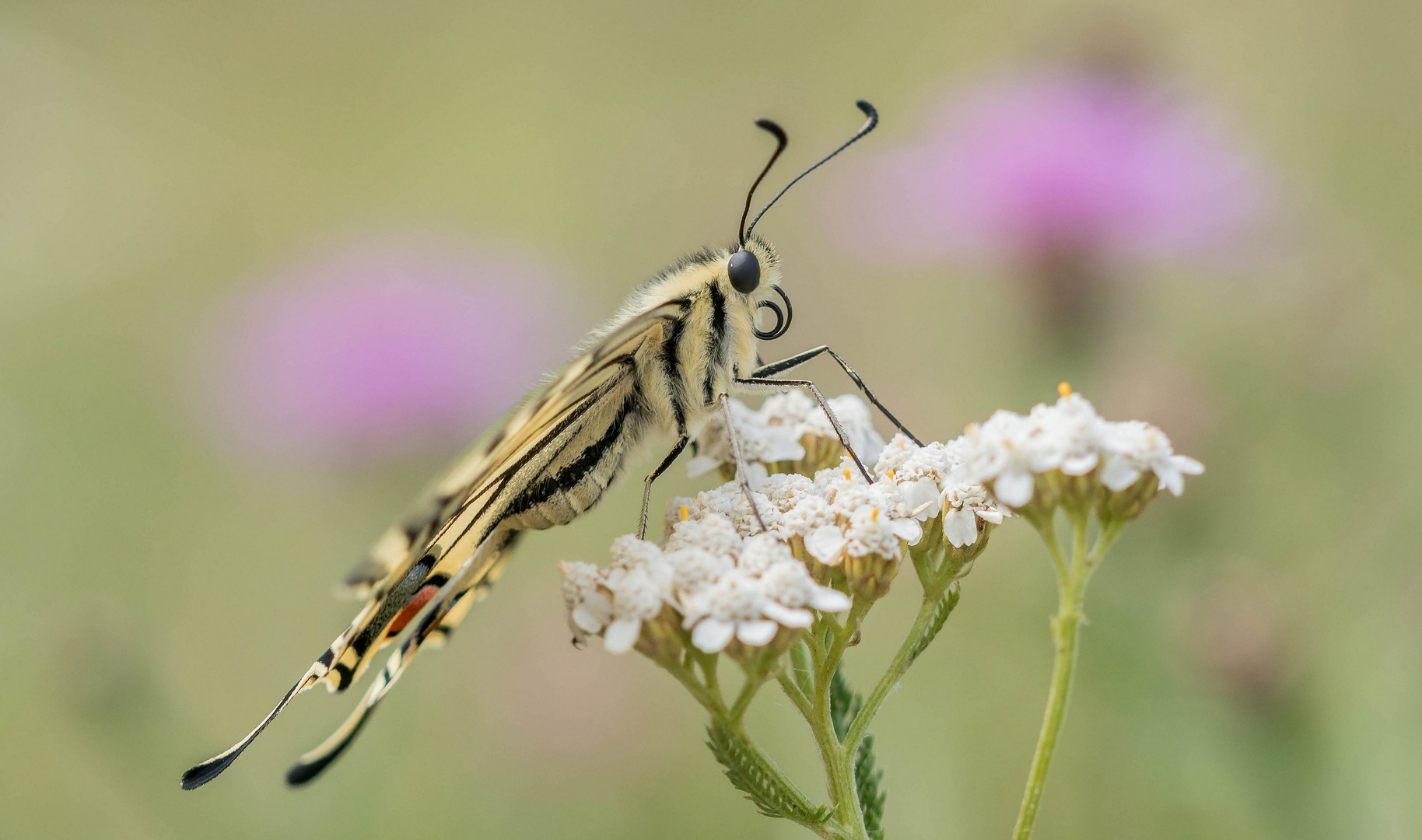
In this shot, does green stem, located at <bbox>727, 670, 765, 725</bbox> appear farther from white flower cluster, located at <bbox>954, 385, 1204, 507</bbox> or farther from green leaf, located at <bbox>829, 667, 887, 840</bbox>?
white flower cluster, located at <bbox>954, 385, 1204, 507</bbox>

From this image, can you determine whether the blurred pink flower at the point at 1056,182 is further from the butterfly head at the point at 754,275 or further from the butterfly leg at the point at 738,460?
the butterfly leg at the point at 738,460

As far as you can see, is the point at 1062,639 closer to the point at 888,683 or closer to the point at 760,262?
the point at 888,683

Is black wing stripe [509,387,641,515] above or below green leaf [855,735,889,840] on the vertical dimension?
above

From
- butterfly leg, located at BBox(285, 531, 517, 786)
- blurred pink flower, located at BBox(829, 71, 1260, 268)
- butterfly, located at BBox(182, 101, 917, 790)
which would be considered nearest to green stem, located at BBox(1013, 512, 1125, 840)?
butterfly, located at BBox(182, 101, 917, 790)

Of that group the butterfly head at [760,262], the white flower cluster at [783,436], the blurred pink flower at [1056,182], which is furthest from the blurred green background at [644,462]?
the butterfly head at [760,262]

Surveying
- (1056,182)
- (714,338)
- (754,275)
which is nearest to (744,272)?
(754,275)

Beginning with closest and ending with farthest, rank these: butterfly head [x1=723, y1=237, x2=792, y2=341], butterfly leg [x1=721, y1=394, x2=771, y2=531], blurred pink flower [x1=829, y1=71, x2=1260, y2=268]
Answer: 1. butterfly leg [x1=721, y1=394, x2=771, y2=531]
2. butterfly head [x1=723, y1=237, x2=792, y2=341]
3. blurred pink flower [x1=829, y1=71, x2=1260, y2=268]

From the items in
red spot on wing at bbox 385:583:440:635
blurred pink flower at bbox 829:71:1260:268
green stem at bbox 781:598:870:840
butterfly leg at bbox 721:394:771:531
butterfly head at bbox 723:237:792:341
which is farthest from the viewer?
blurred pink flower at bbox 829:71:1260:268
